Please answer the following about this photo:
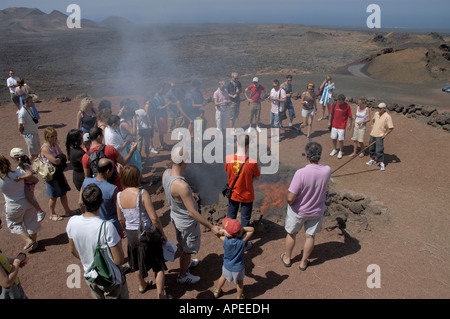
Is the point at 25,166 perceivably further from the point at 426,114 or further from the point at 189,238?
the point at 426,114

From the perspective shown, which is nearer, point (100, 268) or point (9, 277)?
point (9, 277)

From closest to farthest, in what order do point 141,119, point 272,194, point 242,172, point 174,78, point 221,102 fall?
point 242,172
point 272,194
point 141,119
point 221,102
point 174,78

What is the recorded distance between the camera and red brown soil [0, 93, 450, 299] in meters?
4.08

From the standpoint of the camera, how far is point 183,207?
3689 millimetres

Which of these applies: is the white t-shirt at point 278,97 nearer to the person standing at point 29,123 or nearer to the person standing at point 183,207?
the person standing at point 183,207

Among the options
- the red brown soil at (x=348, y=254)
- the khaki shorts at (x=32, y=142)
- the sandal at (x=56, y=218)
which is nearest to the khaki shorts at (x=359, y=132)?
the red brown soil at (x=348, y=254)

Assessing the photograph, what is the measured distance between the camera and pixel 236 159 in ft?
14.0

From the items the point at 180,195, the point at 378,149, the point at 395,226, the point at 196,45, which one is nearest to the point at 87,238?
the point at 180,195

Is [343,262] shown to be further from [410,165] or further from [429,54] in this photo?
[429,54]

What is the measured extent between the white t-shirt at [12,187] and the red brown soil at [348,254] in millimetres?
1008

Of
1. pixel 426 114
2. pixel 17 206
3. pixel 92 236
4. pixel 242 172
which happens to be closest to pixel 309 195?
pixel 242 172

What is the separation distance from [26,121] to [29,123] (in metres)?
0.08

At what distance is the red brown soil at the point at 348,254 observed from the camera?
408 cm

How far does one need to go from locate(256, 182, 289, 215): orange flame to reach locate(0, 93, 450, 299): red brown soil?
95 cm
